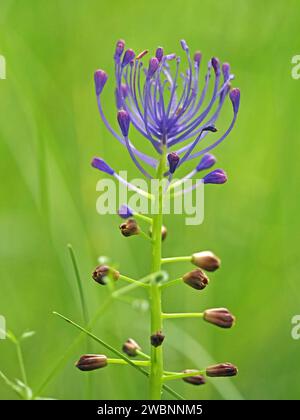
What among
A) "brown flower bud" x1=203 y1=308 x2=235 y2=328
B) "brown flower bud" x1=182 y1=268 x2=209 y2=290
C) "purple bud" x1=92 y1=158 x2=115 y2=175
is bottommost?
"brown flower bud" x1=203 y1=308 x2=235 y2=328

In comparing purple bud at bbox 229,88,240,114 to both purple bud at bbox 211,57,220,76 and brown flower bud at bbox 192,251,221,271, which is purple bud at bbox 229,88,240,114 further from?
brown flower bud at bbox 192,251,221,271

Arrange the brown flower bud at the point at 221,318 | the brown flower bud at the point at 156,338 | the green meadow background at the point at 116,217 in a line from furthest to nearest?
the green meadow background at the point at 116,217 → the brown flower bud at the point at 221,318 → the brown flower bud at the point at 156,338

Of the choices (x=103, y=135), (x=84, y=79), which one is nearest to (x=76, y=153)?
(x=103, y=135)

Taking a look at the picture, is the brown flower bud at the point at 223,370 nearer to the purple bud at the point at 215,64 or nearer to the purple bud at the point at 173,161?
the purple bud at the point at 173,161

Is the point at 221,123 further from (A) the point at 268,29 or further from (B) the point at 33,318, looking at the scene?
(B) the point at 33,318

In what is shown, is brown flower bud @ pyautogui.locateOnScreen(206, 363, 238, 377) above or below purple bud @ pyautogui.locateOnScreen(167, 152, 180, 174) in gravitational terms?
below

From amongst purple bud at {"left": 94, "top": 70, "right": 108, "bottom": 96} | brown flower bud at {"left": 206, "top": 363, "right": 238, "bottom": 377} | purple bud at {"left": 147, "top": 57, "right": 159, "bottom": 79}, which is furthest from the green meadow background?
purple bud at {"left": 147, "top": 57, "right": 159, "bottom": 79}

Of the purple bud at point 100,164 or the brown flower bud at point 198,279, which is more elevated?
the purple bud at point 100,164

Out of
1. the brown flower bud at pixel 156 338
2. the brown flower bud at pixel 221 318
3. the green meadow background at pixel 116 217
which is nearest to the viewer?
the brown flower bud at pixel 156 338

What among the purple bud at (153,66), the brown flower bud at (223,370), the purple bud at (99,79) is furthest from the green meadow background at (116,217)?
the purple bud at (153,66)
